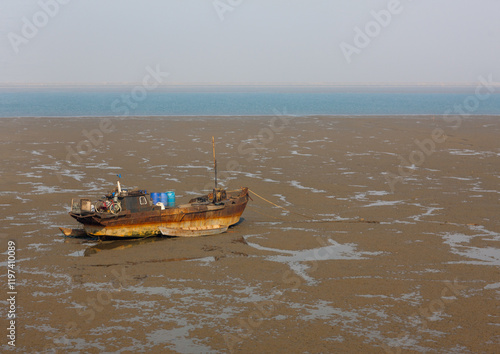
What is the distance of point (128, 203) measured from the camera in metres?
26.7

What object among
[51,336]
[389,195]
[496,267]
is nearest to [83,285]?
[51,336]

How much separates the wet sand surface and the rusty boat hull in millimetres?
658

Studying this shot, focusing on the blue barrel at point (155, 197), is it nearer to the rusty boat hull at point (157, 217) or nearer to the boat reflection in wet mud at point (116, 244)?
the rusty boat hull at point (157, 217)

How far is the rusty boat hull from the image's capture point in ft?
85.0

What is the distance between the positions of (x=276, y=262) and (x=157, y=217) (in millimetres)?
6456

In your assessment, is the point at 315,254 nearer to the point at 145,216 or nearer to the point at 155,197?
the point at 145,216

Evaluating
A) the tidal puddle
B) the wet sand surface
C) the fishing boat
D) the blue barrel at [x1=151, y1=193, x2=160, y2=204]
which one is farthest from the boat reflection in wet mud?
the tidal puddle

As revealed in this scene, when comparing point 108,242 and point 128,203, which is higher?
point 128,203

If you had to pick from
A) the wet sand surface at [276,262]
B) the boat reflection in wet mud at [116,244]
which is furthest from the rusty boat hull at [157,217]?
the wet sand surface at [276,262]

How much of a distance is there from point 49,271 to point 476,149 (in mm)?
45240

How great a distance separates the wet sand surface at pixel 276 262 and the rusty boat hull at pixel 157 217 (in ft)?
2.16

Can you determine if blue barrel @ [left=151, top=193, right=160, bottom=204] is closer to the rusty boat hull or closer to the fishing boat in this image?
the fishing boat

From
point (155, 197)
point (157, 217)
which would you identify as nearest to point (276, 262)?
point (157, 217)

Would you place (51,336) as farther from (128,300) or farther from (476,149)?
(476,149)
